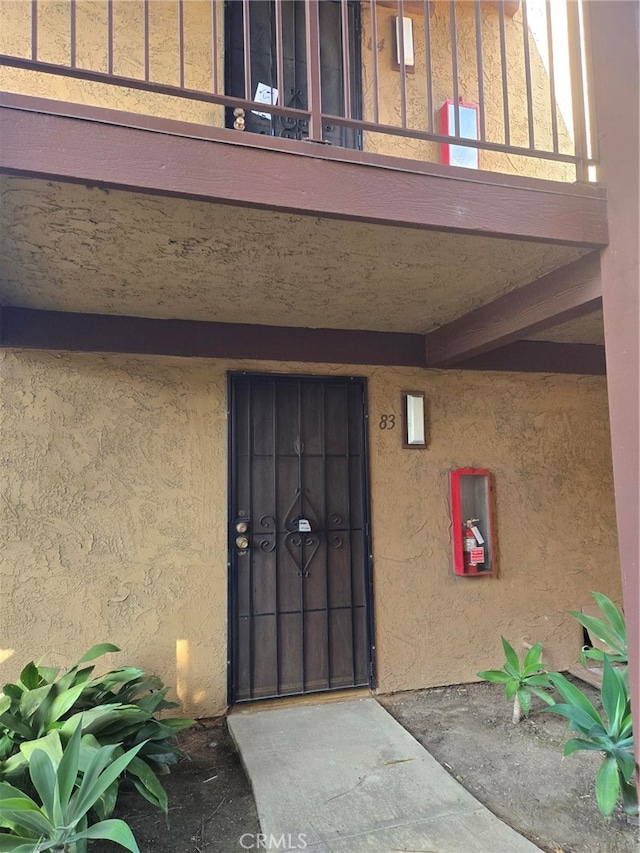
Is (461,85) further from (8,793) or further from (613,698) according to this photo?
(8,793)

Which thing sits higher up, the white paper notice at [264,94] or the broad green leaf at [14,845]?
the white paper notice at [264,94]

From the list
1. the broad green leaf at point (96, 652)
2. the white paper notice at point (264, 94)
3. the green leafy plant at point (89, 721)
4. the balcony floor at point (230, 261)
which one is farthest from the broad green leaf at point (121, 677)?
the white paper notice at point (264, 94)

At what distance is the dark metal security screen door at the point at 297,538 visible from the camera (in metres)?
3.45

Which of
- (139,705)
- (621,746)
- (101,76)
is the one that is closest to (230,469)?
(139,705)

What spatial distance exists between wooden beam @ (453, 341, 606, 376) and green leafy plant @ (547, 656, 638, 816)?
2149mm

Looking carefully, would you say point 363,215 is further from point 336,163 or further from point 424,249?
point 424,249

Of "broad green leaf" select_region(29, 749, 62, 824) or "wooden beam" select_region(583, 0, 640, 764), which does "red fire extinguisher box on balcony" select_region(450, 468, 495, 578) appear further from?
"broad green leaf" select_region(29, 749, 62, 824)

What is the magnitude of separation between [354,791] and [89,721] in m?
1.25

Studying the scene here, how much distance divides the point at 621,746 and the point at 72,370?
11.1ft

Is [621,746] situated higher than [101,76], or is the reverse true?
[101,76]

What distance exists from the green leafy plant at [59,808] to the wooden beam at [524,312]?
265cm

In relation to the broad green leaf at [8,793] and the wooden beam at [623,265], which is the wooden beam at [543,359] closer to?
the wooden beam at [623,265]

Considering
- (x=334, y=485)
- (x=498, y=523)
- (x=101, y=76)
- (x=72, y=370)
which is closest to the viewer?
(x=101, y=76)

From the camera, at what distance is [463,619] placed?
12.5ft
